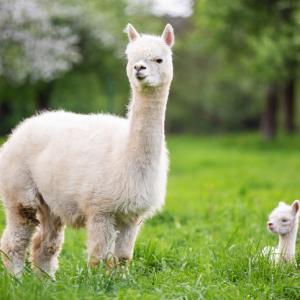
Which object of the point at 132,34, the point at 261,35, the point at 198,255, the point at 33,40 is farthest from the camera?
the point at 261,35

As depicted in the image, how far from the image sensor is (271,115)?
24250 millimetres

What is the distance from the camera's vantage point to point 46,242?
5.93m

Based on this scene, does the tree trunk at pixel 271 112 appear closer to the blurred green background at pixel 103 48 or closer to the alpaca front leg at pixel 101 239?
the blurred green background at pixel 103 48

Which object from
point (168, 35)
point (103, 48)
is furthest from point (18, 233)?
point (103, 48)

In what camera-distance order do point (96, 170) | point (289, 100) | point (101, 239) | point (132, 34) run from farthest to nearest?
point (289, 100), point (132, 34), point (96, 170), point (101, 239)

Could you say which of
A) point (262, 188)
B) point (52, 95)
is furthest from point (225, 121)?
point (262, 188)

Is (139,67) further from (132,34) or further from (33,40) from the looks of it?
(33,40)

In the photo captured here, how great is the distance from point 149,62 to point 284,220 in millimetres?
2047

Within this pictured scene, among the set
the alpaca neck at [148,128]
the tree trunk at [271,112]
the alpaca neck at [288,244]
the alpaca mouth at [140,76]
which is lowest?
the alpaca neck at [288,244]

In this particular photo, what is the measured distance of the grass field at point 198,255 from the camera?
457 cm

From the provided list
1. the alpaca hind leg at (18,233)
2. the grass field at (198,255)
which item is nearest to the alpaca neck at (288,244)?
the grass field at (198,255)

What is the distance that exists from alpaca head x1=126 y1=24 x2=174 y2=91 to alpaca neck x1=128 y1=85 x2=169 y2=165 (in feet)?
0.29

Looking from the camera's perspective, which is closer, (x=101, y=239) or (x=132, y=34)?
(x=101, y=239)

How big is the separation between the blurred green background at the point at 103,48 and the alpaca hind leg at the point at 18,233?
1058cm
